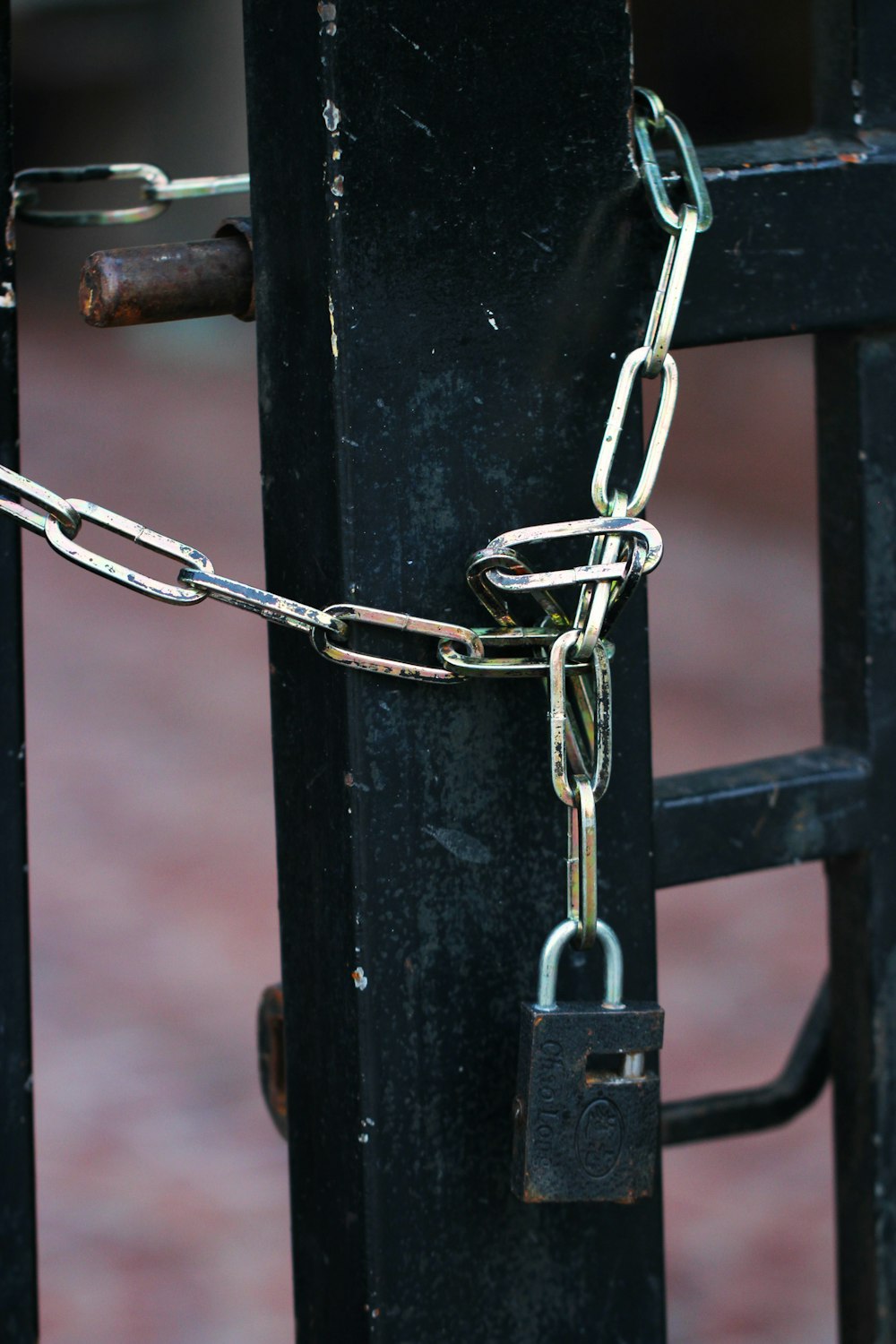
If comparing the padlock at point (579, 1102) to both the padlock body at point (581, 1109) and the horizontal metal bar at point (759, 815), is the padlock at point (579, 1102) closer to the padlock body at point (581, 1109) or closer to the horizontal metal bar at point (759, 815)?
the padlock body at point (581, 1109)

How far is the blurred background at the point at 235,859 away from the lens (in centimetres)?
216

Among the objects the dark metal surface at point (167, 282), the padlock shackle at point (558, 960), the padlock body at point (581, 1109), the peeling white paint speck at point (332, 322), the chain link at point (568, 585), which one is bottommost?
the padlock body at point (581, 1109)

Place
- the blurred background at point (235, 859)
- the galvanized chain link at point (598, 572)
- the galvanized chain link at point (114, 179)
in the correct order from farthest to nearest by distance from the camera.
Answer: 1. the blurred background at point (235, 859)
2. the galvanized chain link at point (114, 179)
3. the galvanized chain link at point (598, 572)

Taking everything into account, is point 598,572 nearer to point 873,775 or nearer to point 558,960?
point 558,960

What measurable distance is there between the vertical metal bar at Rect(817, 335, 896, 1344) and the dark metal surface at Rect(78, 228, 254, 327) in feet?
1.02

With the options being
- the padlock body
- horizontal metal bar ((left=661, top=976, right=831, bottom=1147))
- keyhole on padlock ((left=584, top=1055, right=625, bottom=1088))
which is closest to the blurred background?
horizontal metal bar ((left=661, top=976, right=831, bottom=1147))

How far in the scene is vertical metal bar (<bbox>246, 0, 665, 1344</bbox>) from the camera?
664 millimetres

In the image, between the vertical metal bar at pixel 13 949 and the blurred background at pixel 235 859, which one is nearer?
the vertical metal bar at pixel 13 949

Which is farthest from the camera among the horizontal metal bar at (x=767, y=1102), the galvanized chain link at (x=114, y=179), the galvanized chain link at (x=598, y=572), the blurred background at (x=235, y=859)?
the blurred background at (x=235, y=859)

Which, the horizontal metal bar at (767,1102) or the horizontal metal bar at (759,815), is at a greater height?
the horizontal metal bar at (759,815)

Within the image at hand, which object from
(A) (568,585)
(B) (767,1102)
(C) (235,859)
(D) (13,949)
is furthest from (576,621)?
(C) (235,859)

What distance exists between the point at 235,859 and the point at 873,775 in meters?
2.51

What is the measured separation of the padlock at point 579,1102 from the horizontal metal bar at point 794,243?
0.92ft

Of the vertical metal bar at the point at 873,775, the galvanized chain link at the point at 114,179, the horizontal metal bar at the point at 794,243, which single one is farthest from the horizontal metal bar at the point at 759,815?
the galvanized chain link at the point at 114,179
